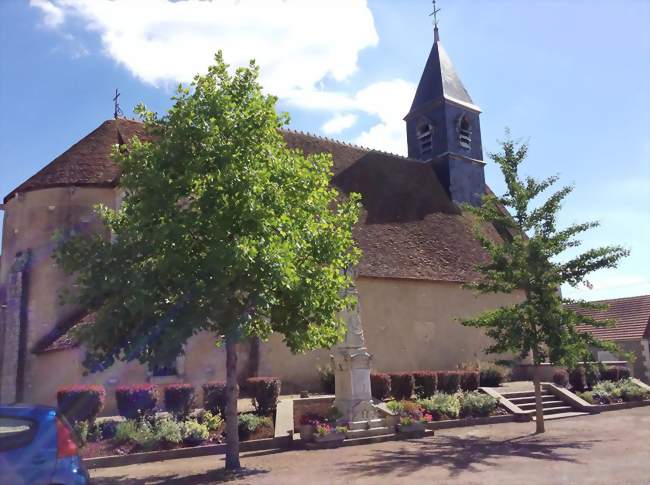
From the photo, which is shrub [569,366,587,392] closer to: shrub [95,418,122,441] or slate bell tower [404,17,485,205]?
slate bell tower [404,17,485,205]

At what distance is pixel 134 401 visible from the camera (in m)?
12.5

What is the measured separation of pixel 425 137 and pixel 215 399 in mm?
20813

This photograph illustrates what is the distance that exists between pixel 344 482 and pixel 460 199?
21.6 metres

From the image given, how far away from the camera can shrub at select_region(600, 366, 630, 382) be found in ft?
69.7

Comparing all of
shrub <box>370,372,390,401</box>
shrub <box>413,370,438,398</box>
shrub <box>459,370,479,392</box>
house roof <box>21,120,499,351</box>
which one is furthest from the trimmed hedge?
shrub <box>459,370,479,392</box>

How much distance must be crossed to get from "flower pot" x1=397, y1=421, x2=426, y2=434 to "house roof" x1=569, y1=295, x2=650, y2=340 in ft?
52.3

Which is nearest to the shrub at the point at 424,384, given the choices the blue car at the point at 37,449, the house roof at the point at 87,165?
the house roof at the point at 87,165

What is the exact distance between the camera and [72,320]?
671 inches

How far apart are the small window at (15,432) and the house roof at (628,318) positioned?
25364mm

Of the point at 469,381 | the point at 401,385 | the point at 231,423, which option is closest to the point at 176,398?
the point at 231,423

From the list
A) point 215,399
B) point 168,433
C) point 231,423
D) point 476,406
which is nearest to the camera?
point 231,423

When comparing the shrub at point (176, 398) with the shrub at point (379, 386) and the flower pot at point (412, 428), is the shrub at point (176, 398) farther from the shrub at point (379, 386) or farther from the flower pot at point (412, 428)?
the shrub at point (379, 386)

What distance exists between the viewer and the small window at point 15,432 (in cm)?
499

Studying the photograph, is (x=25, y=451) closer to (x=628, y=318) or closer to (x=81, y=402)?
(x=81, y=402)
